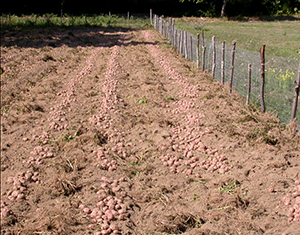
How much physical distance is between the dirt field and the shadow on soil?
8137mm

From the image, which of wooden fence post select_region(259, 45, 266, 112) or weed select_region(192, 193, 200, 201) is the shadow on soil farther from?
weed select_region(192, 193, 200, 201)

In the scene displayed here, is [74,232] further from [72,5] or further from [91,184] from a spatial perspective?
[72,5]

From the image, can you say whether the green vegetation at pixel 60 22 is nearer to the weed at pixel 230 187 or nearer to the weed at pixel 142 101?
the weed at pixel 142 101

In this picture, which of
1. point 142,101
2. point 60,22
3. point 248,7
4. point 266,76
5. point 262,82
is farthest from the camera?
point 248,7

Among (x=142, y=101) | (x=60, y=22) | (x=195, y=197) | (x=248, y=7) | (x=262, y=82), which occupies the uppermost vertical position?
(x=248, y=7)

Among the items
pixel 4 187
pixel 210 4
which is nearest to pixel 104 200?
pixel 4 187

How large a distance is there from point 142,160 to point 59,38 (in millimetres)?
16686

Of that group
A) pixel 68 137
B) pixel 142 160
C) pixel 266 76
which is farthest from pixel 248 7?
pixel 142 160

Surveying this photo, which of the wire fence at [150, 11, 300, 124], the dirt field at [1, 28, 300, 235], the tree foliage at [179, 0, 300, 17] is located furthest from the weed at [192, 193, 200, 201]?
the tree foliage at [179, 0, 300, 17]

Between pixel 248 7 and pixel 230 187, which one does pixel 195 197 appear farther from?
pixel 248 7

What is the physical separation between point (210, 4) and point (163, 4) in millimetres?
5529

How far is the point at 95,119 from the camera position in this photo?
8.27 metres

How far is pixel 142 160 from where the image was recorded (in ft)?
21.5

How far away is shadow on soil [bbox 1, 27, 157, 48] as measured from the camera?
1937 centimetres
